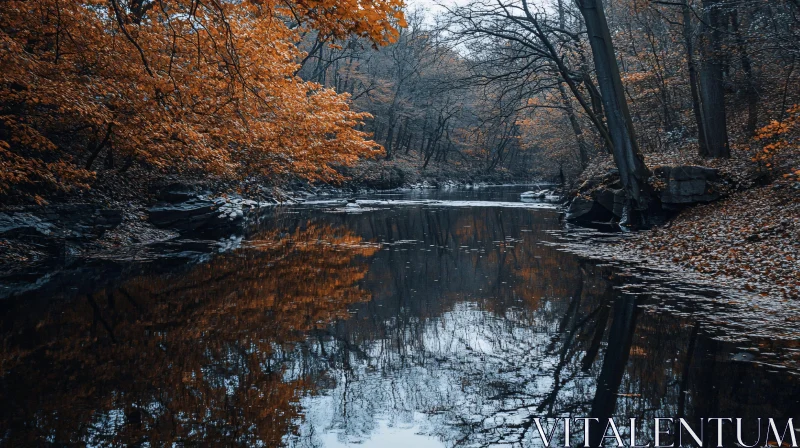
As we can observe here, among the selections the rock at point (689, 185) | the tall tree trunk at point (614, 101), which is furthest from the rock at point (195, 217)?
the rock at point (689, 185)

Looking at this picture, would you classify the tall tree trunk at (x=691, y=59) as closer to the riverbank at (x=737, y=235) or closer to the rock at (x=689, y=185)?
the riverbank at (x=737, y=235)

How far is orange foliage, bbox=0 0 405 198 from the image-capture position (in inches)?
374

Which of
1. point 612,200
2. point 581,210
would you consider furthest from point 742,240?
point 581,210

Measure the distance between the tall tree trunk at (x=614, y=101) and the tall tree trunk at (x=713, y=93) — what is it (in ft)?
9.43

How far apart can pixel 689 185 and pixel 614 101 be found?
2974mm

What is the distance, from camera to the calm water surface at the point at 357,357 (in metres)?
3.78

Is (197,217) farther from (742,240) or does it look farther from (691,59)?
(691,59)

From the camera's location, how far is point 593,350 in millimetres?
5348

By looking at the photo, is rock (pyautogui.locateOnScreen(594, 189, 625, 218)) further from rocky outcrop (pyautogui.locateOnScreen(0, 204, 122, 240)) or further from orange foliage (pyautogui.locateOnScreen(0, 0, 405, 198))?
rocky outcrop (pyautogui.locateOnScreen(0, 204, 122, 240))

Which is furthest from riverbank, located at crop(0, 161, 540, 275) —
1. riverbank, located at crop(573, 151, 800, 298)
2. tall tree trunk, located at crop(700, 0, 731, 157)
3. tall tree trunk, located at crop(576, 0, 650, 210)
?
tall tree trunk, located at crop(700, 0, 731, 157)

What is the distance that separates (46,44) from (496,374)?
41.5 feet

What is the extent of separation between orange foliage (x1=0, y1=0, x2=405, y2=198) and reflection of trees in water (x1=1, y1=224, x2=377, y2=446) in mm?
2769

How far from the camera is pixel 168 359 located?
5.03m

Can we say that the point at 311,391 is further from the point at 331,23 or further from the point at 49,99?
the point at 49,99
